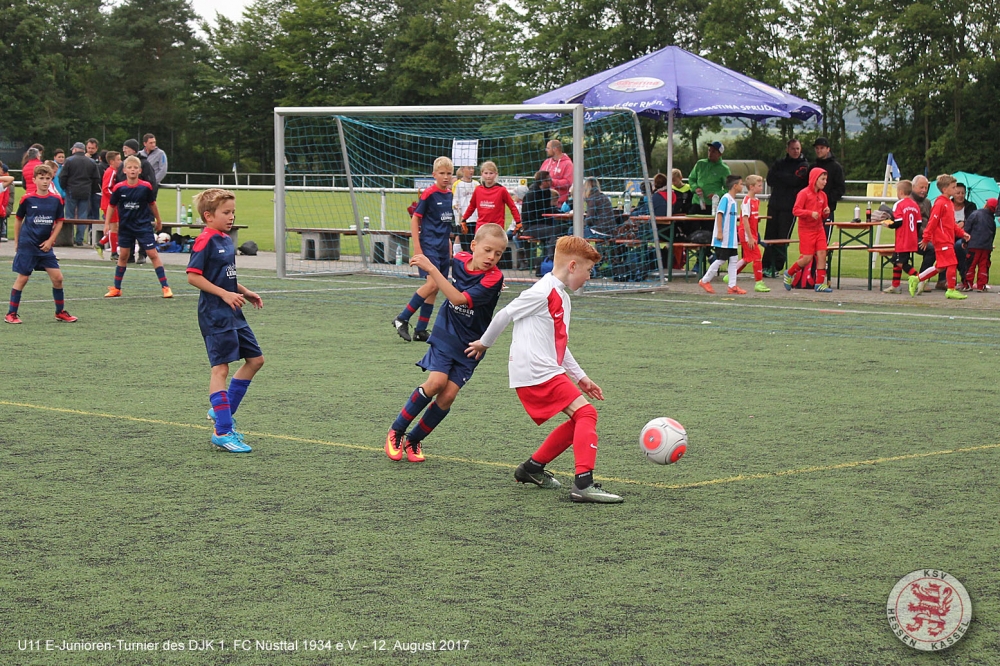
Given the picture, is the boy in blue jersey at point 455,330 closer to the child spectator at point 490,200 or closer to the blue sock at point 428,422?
the blue sock at point 428,422

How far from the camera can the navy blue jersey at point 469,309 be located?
650cm

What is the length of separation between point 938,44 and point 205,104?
45.5 m

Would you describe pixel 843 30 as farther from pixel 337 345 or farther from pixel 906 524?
pixel 906 524

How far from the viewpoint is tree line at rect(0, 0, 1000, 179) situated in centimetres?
5288

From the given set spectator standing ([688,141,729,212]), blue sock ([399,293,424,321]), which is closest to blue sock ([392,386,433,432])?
blue sock ([399,293,424,321])

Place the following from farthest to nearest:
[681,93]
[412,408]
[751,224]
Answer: [681,93], [751,224], [412,408]

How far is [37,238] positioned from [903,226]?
35.2 feet

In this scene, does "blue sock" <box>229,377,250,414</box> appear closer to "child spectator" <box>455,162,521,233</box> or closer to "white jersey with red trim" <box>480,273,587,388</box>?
"white jersey with red trim" <box>480,273,587,388</box>

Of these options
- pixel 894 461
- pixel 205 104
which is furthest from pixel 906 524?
pixel 205 104

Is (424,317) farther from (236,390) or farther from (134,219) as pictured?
(134,219)

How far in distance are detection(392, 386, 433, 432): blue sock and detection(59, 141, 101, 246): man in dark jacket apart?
19081mm

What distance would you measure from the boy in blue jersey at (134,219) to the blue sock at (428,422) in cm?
943

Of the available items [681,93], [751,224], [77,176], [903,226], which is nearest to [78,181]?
[77,176]

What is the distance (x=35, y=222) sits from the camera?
42.6ft
